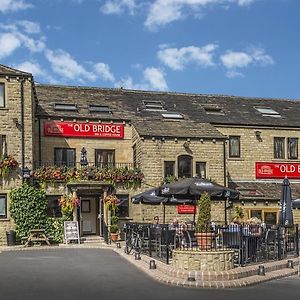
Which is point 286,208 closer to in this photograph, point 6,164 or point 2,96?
point 6,164

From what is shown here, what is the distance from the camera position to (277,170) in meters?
32.3

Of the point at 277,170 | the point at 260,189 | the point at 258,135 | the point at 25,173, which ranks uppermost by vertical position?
the point at 258,135

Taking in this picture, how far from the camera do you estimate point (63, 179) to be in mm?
26688

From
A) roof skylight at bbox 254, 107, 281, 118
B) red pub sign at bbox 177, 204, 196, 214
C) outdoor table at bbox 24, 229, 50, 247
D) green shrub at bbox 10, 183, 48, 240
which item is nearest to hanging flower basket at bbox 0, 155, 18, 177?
green shrub at bbox 10, 183, 48, 240

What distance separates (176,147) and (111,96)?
6.65 metres

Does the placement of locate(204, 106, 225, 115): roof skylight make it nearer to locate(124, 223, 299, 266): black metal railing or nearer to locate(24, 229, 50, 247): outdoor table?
locate(24, 229, 50, 247): outdoor table

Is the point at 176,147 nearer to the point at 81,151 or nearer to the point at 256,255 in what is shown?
the point at 81,151

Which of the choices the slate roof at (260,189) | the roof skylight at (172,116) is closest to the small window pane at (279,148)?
the slate roof at (260,189)

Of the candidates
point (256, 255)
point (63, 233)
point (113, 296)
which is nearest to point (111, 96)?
point (63, 233)

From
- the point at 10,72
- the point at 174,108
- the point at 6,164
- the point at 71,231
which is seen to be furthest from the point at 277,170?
the point at 10,72

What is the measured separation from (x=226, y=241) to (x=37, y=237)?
41.6 feet

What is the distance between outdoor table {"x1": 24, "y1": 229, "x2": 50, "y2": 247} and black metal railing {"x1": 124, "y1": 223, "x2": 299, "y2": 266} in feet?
22.1

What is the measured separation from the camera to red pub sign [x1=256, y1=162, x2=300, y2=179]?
3197cm

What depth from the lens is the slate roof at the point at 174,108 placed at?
97.2ft
